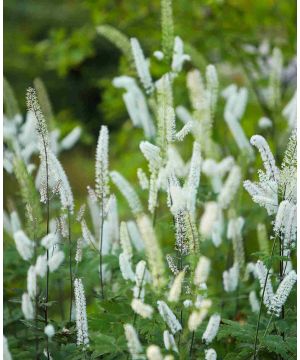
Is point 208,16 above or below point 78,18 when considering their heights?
below

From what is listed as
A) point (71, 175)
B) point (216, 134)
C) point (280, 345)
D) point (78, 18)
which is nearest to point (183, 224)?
point (280, 345)

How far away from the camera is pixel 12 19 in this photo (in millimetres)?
16359

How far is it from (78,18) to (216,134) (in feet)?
38.5

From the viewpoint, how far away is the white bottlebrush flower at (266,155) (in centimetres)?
204

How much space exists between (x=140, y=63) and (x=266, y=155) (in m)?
0.90

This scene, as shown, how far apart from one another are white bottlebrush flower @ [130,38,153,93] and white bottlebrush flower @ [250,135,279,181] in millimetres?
853

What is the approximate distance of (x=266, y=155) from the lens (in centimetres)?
210

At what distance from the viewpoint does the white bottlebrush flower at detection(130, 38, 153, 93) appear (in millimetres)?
2713

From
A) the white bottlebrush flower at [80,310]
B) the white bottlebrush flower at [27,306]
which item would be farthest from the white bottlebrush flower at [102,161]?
Result: the white bottlebrush flower at [27,306]

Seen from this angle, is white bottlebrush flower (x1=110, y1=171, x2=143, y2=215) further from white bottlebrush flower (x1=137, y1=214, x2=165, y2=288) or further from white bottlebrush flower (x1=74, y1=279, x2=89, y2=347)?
white bottlebrush flower (x1=137, y1=214, x2=165, y2=288)

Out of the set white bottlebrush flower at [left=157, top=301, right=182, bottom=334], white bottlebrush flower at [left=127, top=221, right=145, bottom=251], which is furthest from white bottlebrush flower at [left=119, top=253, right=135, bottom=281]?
white bottlebrush flower at [left=127, top=221, right=145, bottom=251]

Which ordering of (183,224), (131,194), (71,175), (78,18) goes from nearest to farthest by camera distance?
(183,224), (131,194), (71,175), (78,18)

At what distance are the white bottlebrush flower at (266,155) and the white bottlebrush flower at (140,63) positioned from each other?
853 mm

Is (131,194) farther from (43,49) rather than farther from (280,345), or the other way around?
(43,49)
